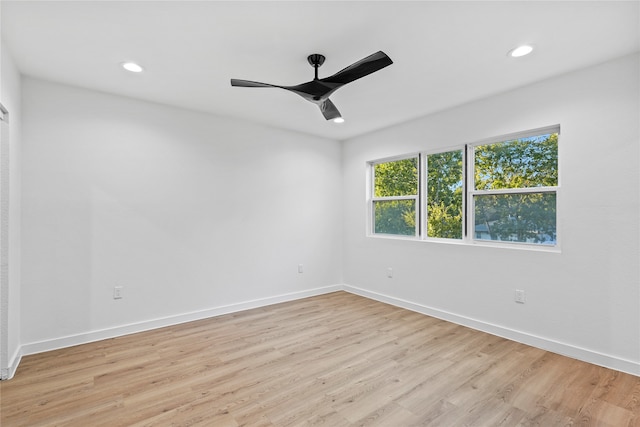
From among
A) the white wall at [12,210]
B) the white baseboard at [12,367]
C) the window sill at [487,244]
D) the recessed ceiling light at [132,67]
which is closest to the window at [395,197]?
the window sill at [487,244]

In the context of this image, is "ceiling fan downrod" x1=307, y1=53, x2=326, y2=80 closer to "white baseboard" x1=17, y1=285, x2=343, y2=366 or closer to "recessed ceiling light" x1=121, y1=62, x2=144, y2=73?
"recessed ceiling light" x1=121, y1=62, x2=144, y2=73

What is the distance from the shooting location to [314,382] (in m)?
2.33

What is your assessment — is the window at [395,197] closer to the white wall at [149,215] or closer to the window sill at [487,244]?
the window sill at [487,244]

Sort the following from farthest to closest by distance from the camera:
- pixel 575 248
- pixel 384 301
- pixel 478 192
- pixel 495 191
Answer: pixel 384 301 → pixel 478 192 → pixel 495 191 → pixel 575 248

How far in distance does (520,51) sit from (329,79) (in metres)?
1.49

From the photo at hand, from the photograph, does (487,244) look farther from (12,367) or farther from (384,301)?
(12,367)

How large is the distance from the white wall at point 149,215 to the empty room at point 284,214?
2 cm

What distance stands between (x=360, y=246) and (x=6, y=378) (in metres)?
3.96

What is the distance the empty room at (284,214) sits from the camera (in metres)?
2.02

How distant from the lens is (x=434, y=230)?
3975mm

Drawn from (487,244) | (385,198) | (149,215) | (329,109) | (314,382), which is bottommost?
(314,382)

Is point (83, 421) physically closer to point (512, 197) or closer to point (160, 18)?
point (160, 18)

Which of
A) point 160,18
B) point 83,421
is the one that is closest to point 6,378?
point 83,421

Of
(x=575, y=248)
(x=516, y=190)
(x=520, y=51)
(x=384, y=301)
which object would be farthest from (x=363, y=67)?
(x=384, y=301)
